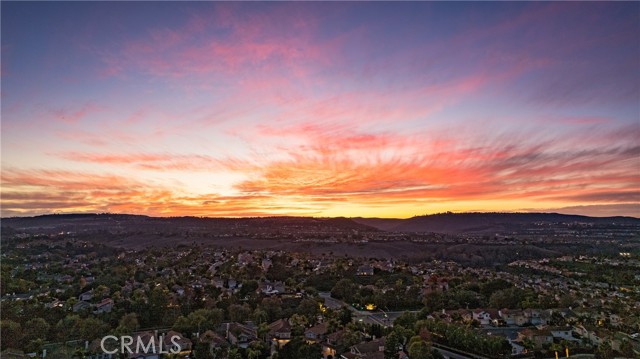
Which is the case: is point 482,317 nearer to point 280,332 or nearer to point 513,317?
point 513,317

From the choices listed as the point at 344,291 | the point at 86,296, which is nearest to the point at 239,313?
the point at 344,291

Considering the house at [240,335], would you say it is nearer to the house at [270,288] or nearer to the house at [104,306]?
the house at [104,306]

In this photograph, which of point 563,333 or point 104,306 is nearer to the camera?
point 563,333

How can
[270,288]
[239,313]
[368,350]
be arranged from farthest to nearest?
[270,288], [239,313], [368,350]

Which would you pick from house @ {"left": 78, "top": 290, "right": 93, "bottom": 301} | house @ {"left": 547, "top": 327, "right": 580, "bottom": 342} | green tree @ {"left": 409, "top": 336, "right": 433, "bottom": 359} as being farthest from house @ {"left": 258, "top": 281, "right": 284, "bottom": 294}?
house @ {"left": 547, "top": 327, "right": 580, "bottom": 342}

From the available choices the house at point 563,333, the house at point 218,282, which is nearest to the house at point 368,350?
the house at point 563,333

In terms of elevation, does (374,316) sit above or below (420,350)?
below
